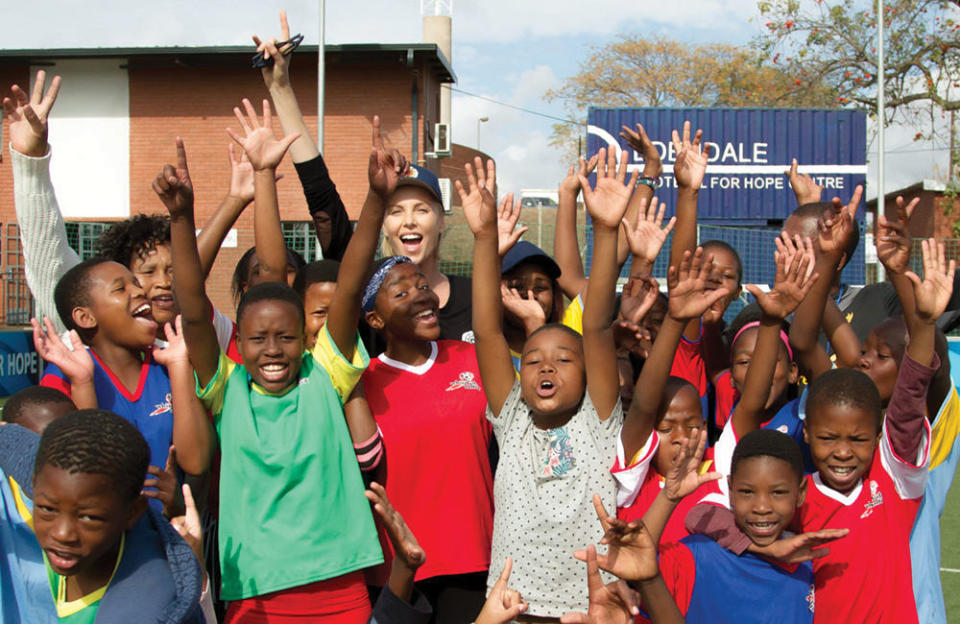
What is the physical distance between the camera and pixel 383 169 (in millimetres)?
3100

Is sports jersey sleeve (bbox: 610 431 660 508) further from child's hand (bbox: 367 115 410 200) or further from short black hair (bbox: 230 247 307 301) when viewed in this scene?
short black hair (bbox: 230 247 307 301)

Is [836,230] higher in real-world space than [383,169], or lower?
lower

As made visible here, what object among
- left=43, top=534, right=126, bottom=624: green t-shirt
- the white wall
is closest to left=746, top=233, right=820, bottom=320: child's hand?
left=43, top=534, right=126, bottom=624: green t-shirt

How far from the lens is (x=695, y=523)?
2951 mm

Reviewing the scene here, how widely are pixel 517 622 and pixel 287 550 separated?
0.73 metres

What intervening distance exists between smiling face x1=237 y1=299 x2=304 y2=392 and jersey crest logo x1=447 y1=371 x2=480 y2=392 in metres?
0.54

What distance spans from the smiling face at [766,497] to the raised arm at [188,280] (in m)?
1.70

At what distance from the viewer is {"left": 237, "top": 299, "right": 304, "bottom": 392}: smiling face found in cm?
291

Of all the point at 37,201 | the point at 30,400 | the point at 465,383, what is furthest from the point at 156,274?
the point at 465,383

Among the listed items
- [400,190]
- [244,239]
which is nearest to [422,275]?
[400,190]

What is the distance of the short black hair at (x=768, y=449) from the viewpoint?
112 inches

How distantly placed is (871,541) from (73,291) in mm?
2837

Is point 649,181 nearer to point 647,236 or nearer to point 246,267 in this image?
point 647,236

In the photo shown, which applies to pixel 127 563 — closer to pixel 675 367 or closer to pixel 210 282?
pixel 675 367
